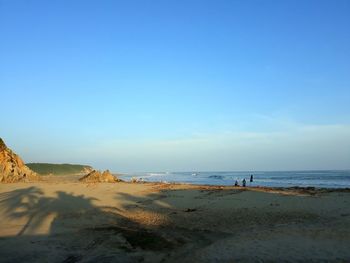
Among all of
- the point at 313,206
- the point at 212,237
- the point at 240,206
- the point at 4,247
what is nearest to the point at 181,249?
the point at 212,237

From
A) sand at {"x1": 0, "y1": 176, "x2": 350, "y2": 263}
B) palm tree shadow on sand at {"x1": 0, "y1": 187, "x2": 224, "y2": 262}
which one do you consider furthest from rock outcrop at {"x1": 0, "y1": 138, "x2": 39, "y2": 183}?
palm tree shadow on sand at {"x1": 0, "y1": 187, "x2": 224, "y2": 262}

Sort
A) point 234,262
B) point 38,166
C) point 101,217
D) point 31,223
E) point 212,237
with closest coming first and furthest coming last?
point 234,262 → point 212,237 → point 31,223 → point 101,217 → point 38,166

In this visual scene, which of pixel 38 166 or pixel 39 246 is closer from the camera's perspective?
pixel 39 246

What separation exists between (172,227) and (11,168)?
20170mm

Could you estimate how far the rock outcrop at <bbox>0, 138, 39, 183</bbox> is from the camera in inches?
1108

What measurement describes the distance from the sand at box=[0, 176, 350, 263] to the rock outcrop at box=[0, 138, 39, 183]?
363 inches

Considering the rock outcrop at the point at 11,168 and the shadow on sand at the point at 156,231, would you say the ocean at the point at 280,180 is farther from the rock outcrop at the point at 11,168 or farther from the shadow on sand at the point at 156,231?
the shadow on sand at the point at 156,231

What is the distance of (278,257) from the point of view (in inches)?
359

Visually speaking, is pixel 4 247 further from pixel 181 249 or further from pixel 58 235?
pixel 181 249

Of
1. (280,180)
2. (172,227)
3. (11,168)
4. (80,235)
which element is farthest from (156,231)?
(280,180)

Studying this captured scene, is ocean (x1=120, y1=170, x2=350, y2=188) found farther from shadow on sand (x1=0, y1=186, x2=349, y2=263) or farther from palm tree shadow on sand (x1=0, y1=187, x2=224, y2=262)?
palm tree shadow on sand (x1=0, y1=187, x2=224, y2=262)

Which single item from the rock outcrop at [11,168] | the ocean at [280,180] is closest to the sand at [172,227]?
the rock outcrop at [11,168]

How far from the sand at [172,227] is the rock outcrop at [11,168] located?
9213mm

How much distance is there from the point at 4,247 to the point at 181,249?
451cm
